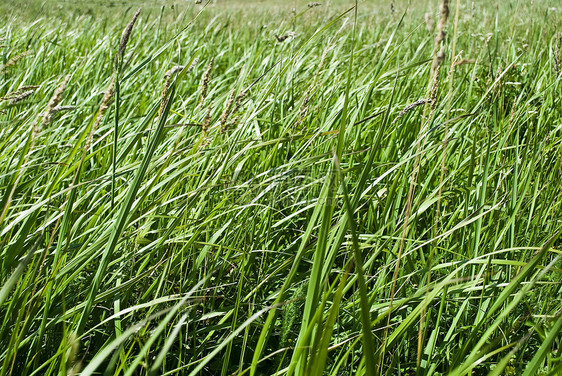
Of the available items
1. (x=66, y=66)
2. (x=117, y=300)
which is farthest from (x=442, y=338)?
(x=66, y=66)

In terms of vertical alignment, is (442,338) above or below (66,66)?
below

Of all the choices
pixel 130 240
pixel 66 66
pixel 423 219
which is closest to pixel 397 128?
pixel 423 219

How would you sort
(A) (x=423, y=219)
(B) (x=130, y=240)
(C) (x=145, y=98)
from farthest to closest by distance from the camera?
(C) (x=145, y=98), (A) (x=423, y=219), (B) (x=130, y=240)

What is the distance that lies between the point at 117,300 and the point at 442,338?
2.67ft

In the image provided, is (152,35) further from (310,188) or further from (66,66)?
(310,188)

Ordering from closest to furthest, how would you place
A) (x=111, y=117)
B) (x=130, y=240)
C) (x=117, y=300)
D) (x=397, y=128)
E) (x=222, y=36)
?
1. (x=117, y=300)
2. (x=130, y=240)
3. (x=397, y=128)
4. (x=111, y=117)
5. (x=222, y=36)

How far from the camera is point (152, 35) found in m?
4.30

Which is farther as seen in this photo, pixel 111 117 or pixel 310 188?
pixel 111 117

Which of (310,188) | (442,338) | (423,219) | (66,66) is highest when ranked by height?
(66,66)

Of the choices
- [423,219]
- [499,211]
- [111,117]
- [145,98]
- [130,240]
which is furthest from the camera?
[145,98]

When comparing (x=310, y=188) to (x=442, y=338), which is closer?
(x=442, y=338)

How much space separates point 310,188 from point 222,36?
3.20 meters

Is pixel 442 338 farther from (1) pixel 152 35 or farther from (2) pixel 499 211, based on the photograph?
(1) pixel 152 35

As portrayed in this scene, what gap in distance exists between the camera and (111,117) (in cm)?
218
